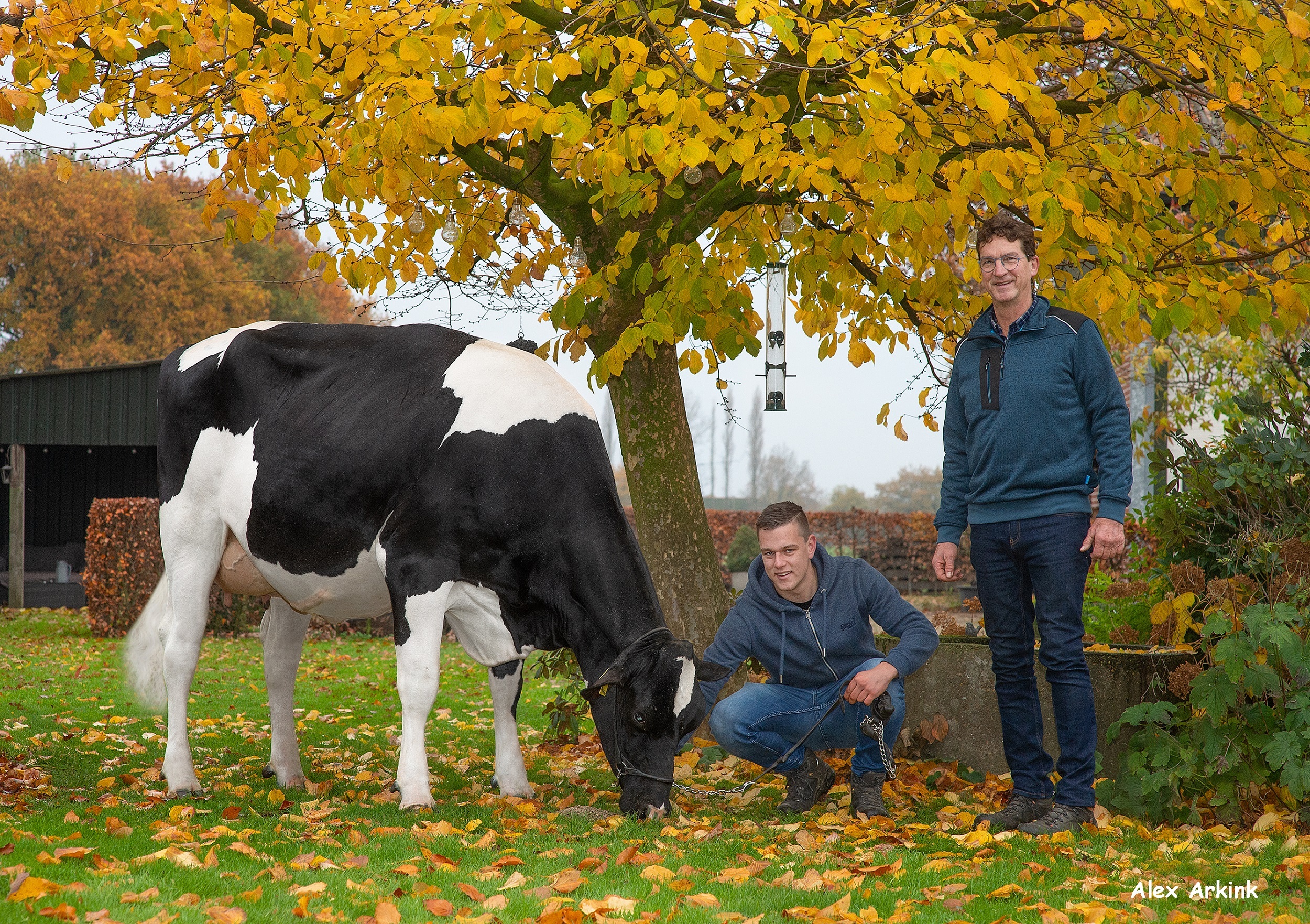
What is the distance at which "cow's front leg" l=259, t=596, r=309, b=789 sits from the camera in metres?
5.74

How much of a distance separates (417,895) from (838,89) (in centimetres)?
434

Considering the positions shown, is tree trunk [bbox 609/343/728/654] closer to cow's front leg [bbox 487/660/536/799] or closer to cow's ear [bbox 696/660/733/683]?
cow's front leg [bbox 487/660/536/799]

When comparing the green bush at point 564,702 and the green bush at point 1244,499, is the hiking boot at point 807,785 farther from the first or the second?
the green bush at point 1244,499

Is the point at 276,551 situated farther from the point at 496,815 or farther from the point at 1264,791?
the point at 1264,791

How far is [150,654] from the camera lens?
19.3ft

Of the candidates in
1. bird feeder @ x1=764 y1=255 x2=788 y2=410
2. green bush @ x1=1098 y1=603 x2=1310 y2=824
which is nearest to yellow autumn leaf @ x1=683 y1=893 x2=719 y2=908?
green bush @ x1=1098 y1=603 x2=1310 y2=824

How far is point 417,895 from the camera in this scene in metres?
3.58

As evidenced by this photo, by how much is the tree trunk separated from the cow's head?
78.5 inches

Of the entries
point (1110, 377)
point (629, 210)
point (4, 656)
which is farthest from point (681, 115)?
point (4, 656)

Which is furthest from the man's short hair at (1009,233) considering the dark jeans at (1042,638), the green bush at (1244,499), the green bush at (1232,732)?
the green bush at (1232,732)

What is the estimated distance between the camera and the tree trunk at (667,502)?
267 inches

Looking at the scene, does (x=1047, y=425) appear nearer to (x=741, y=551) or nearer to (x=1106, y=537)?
(x=1106, y=537)

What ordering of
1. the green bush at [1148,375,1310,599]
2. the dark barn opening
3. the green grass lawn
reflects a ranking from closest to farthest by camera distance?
1. the green grass lawn
2. the green bush at [1148,375,1310,599]
3. the dark barn opening

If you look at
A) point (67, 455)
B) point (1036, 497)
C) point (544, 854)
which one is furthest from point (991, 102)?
point (67, 455)
